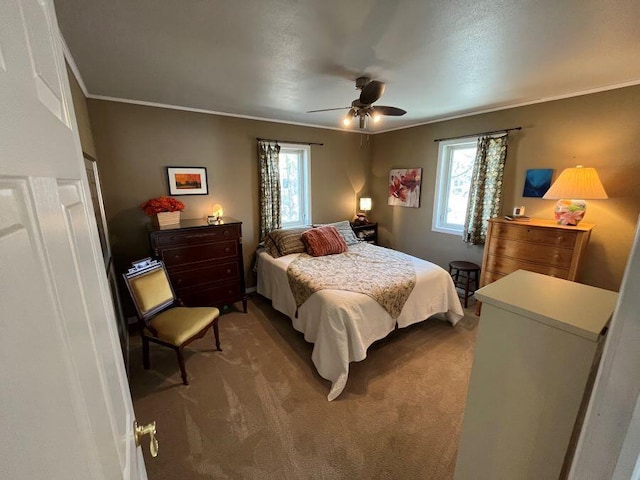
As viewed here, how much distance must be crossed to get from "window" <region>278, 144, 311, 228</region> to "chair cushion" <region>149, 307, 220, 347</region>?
2075 mm

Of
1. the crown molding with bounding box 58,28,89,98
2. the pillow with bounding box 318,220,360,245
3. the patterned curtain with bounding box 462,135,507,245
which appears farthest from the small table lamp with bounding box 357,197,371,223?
the crown molding with bounding box 58,28,89,98

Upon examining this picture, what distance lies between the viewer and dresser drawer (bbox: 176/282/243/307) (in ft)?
9.46

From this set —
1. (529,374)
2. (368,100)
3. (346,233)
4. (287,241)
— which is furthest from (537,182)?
(287,241)

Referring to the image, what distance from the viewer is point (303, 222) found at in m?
4.32

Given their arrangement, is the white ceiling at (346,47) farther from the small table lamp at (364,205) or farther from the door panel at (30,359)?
the small table lamp at (364,205)

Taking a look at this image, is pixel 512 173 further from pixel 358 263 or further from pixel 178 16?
pixel 178 16

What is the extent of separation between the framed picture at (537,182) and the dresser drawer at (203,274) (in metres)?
3.54

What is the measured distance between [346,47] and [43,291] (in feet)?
6.58

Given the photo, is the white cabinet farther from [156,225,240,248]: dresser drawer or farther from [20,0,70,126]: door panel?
[156,225,240,248]: dresser drawer

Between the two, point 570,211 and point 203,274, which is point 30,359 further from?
point 570,211

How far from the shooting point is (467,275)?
138 inches

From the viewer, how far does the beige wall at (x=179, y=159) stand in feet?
9.02

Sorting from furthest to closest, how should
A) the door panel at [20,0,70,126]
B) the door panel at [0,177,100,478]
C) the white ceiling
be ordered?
the white ceiling
the door panel at [20,0,70,126]
the door panel at [0,177,100,478]

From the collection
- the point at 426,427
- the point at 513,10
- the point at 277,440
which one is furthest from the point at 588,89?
the point at 277,440
